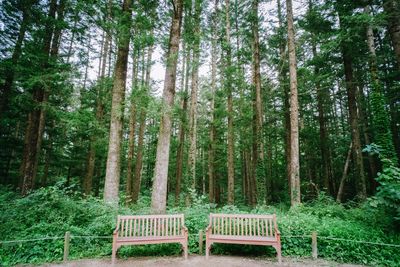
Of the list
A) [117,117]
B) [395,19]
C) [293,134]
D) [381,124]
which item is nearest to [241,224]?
[293,134]

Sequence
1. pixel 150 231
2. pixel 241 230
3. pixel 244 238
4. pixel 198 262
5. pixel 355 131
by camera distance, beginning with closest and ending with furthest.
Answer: pixel 198 262 → pixel 244 238 → pixel 150 231 → pixel 241 230 → pixel 355 131

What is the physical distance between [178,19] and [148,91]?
2.96 meters

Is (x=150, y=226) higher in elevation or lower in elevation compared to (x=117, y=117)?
lower

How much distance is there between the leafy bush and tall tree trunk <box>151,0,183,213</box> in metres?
0.98

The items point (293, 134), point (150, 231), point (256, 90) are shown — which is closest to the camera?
point (150, 231)

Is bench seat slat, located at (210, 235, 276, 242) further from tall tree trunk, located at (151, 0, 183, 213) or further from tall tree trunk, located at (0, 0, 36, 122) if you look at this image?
tall tree trunk, located at (0, 0, 36, 122)

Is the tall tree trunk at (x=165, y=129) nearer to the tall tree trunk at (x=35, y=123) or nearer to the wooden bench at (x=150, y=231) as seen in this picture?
the wooden bench at (x=150, y=231)

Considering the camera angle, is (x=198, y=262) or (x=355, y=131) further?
(x=355, y=131)

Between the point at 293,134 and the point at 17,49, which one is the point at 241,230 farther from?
the point at 17,49

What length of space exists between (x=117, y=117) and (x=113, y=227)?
386 centimetres

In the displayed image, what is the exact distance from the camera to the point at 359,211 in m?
6.56

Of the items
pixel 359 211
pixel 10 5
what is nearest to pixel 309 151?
pixel 359 211

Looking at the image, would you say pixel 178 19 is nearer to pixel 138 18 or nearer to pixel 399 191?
pixel 138 18

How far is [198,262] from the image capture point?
502 centimetres
